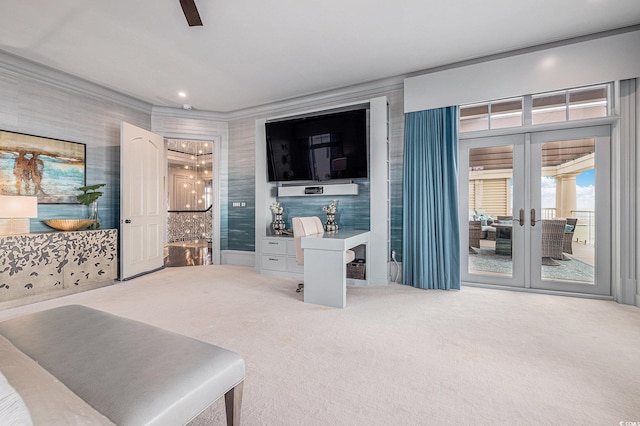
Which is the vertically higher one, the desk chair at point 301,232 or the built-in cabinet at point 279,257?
the desk chair at point 301,232

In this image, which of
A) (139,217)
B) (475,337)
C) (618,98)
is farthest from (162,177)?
(618,98)

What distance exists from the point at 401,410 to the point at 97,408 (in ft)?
4.43

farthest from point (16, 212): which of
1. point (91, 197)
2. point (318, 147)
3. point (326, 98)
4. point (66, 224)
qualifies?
point (326, 98)

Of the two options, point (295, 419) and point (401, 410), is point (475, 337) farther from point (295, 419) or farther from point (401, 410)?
point (295, 419)

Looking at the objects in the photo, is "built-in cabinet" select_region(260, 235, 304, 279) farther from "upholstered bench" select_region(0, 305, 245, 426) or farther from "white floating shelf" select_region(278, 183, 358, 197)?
"upholstered bench" select_region(0, 305, 245, 426)

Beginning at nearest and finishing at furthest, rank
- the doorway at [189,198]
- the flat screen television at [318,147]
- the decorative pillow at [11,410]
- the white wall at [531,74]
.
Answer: the decorative pillow at [11,410]
the white wall at [531,74]
the flat screen television at [318,147]
the doorway at [189,198]

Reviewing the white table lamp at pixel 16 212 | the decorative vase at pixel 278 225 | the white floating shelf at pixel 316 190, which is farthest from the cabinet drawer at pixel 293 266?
the white table lamp at pixel 16 212

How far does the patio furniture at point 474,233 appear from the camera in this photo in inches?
153

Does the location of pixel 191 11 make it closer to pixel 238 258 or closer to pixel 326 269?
pixel 326 269

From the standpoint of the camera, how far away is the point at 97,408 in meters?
0.90

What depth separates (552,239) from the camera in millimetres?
3549

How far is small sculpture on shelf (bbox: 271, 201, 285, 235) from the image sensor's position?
190 inches

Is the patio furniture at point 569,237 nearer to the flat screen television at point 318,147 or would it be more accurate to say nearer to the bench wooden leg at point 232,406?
the flat screen television at point 318,147

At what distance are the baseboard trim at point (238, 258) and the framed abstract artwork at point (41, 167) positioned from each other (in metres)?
2.42
